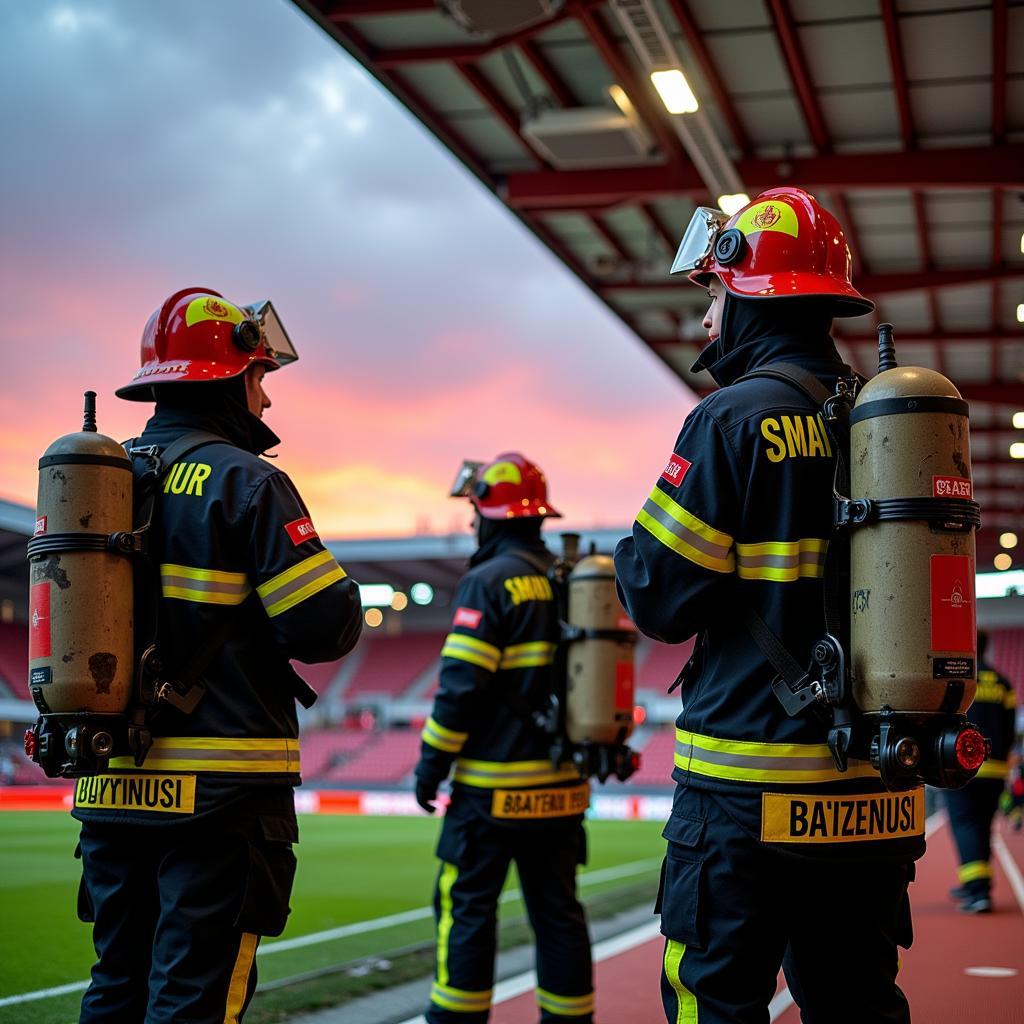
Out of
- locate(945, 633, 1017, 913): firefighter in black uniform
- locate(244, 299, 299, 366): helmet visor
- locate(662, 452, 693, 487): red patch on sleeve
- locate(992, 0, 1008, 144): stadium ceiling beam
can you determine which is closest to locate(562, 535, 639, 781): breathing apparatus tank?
locate(244, 299, 299, 366): helmet visor

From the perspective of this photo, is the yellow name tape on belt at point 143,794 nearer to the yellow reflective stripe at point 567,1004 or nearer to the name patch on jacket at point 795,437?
the name patch on jacket at point 795,437

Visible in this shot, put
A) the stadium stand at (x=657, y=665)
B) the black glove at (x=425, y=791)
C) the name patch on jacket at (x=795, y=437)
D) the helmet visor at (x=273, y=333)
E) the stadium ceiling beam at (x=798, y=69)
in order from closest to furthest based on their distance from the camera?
the name patch on jacket at (x=795, y=437) < the helmet visor at (x=273, y=333) < the black glove at (x=425, y=791) < the stadium ceiling beam at (x=798, y=69) < the stadium stand at (x=657, y=665)

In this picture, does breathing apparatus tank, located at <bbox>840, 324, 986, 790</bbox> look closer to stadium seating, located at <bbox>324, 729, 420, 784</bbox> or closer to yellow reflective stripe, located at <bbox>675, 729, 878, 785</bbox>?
yellow reflective stripe, located at <bbox>675, 729, 878, 785</bbox>

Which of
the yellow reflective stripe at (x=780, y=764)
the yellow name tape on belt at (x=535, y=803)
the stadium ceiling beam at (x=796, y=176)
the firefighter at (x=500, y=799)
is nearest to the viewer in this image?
the yellow reflective stripe at (x=780, y=764)

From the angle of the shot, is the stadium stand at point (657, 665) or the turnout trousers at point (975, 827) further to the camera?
the stadium stand at point (657, 665)

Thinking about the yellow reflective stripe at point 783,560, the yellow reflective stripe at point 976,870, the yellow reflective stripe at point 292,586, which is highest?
the yellow reflective stripe at point 783,560

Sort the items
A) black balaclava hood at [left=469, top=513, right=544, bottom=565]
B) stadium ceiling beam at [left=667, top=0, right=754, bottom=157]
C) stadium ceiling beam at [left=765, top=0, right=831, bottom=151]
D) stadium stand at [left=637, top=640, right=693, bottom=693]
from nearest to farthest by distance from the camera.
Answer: black balaclava hood at [left=469, top=513, right=544, bottom=565] → stadium ceiling beam at [left=765, top=0, right=831, bottom=151] → stadium ceiling beam at [left=667, top=0, right=754, bottom=157] → stadium stand at [left=637, top=640, right=693, bottom=693]

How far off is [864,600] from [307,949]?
5659mm

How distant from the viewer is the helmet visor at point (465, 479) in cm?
604

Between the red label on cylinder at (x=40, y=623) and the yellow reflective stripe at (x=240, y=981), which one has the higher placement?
the red label on cylinder at (x=40, y=623)

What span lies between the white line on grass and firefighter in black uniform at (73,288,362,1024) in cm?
225

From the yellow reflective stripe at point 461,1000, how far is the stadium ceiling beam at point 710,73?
7.99 metres

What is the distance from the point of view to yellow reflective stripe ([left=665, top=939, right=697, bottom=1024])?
2.55 metres

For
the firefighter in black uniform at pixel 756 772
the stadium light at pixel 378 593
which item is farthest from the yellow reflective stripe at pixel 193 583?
the stadium light at pixel 378 593
